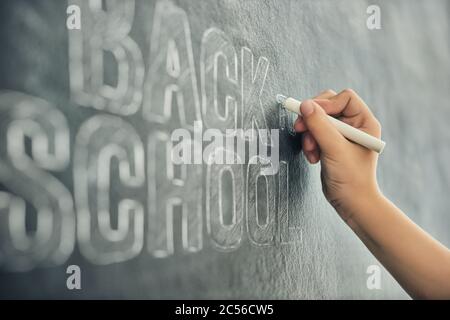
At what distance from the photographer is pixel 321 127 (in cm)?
55

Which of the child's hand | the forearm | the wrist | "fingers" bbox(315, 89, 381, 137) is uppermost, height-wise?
"fingers" bbox(315, 89, 381, 137)

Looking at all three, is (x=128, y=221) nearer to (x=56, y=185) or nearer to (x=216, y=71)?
(x=56, y=185)

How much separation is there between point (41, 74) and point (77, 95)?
0.03 m

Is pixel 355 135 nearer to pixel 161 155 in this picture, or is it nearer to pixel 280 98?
pixel 280 98

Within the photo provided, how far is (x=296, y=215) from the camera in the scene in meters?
0.63

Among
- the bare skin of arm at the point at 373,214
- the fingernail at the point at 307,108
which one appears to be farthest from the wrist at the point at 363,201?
the fingernail at the point at 307,108

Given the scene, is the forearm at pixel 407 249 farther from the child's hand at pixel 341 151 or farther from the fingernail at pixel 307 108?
the fingernail at pixel 307 108

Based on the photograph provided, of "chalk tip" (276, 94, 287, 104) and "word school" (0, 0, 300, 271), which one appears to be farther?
"chalk tip" (276, 94, 287, 104)

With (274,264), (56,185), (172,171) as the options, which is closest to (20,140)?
A: (56,185)

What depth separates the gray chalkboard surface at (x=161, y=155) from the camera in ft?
1.10

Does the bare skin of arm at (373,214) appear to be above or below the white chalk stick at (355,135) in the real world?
below

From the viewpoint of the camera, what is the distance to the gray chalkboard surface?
336 mm

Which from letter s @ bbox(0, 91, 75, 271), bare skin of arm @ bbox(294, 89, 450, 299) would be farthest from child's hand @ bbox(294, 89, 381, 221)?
letter s @ bbox(0, 91, 75, 271)

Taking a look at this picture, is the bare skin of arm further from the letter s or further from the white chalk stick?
the letter s
